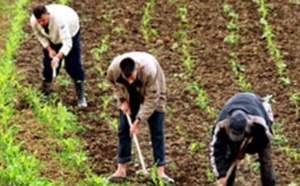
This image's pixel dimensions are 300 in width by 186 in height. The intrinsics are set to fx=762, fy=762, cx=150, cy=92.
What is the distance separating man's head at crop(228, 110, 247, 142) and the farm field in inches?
59.8

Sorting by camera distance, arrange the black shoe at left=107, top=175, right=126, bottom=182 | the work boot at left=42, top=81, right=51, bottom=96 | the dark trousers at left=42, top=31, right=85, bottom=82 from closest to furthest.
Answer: the black shoe at left=107, top=175, right=126, bottom=182 < the dark trousers at left=42, top=31, right=85, bottom=82 < the work boot at left=42, top=81, right=51, bottom=96

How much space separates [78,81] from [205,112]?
158 cm

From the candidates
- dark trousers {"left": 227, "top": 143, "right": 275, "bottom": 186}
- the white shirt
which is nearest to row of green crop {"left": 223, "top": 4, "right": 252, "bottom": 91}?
the white shirt

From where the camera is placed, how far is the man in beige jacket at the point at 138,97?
22.7ft

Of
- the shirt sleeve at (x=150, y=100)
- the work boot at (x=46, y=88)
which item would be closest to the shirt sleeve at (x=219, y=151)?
the shirt sleeve at (x=150, y=100)

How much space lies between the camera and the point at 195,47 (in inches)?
442

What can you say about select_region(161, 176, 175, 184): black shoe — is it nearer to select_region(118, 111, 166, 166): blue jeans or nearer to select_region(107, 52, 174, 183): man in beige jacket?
select_region(107, 52, 174, 183): man in beige jacket

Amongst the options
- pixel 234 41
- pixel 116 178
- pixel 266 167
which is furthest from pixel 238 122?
pixel 234 41

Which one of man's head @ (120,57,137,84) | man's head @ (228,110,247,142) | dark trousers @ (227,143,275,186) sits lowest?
dark trousers @ (227,143,275,186)

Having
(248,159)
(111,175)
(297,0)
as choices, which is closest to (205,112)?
(248,159)

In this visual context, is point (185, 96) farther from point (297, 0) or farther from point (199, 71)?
point (297, 0)

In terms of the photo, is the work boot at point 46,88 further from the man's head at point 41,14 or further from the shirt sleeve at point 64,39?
the man's head at point 41,14

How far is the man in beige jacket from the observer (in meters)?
6.91

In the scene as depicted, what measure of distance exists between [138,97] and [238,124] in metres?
1.50
